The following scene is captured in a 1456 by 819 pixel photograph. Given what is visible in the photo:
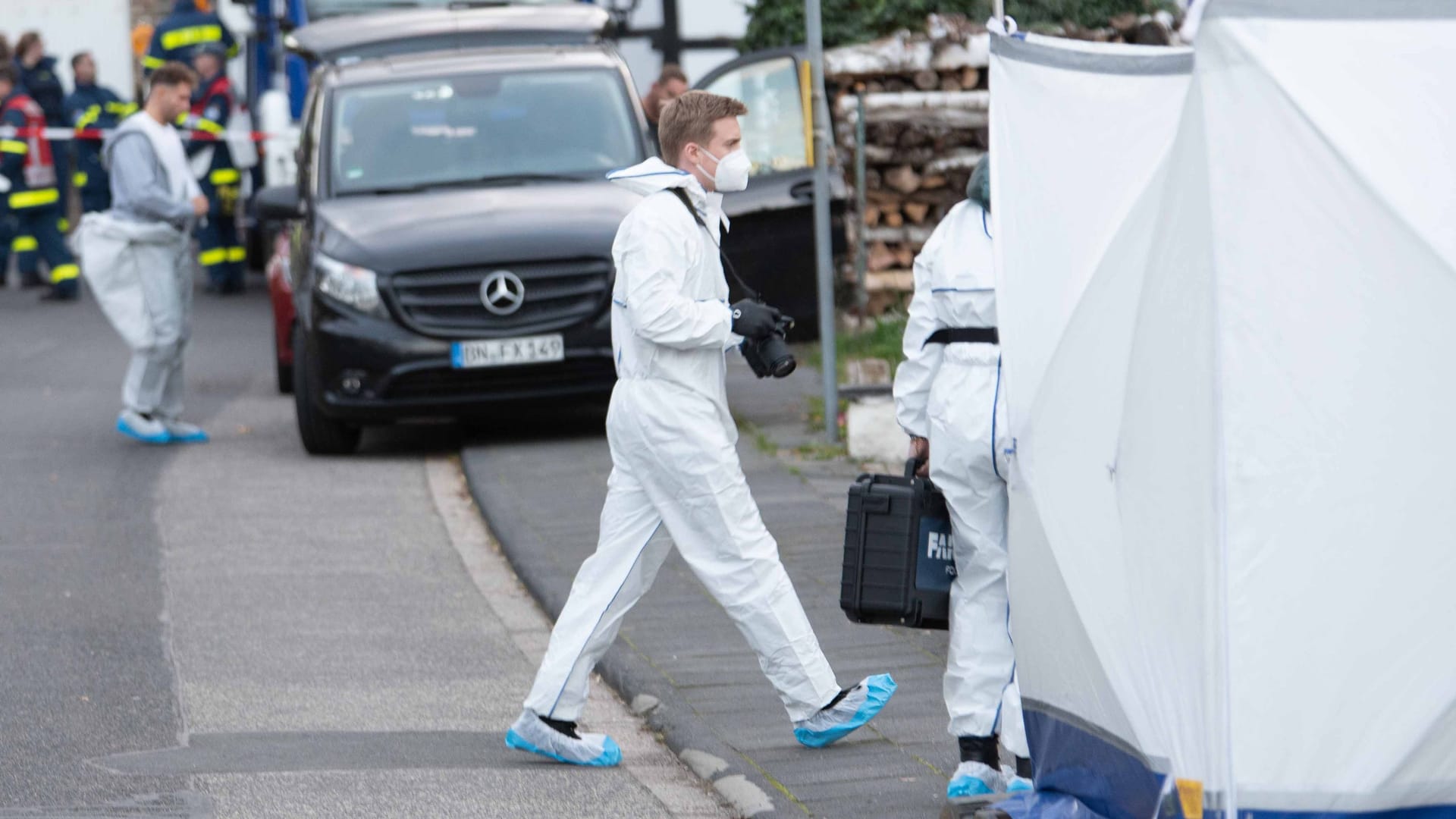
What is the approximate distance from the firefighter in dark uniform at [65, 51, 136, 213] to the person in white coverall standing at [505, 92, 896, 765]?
1576 centimetres

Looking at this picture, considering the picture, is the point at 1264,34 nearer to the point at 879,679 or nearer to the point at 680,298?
the point at 680,298

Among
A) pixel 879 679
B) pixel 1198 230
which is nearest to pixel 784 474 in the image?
pixel 879 679

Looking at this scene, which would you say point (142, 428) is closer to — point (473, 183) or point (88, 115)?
point (473, 183)

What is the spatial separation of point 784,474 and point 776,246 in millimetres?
3254

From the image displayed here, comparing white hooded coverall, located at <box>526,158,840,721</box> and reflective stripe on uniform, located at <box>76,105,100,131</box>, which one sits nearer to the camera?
white hooded coverall, located at <box>526,158,840,721</box>

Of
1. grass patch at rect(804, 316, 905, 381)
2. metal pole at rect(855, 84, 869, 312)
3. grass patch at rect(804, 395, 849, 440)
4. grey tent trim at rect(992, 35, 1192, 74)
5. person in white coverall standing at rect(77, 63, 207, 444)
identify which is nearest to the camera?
grey tent trim at rect(992, 35, 1192, 74)

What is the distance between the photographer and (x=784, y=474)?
10188mm

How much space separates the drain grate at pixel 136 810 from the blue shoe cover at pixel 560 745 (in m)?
0.80

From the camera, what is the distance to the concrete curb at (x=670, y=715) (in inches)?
216

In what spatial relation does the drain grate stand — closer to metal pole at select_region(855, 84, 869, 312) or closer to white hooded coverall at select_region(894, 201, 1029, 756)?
white hooded coverall at select_region(894, 201, 1029, 756)

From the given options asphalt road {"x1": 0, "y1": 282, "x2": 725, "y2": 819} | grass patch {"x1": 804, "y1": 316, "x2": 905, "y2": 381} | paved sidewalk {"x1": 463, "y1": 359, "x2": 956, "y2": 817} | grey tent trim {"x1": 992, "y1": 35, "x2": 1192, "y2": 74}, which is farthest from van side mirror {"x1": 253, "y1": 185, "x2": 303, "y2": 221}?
grey tent trim {"x1": 992, "y1": 35, "x2": 1192, "y2": 74}

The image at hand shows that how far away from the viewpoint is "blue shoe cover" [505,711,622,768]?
5.82m

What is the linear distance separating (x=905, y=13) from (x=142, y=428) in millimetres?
6515

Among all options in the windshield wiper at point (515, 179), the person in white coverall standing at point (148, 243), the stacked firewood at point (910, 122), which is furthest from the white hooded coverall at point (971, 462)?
the stacked firewood at point (910, 122)
